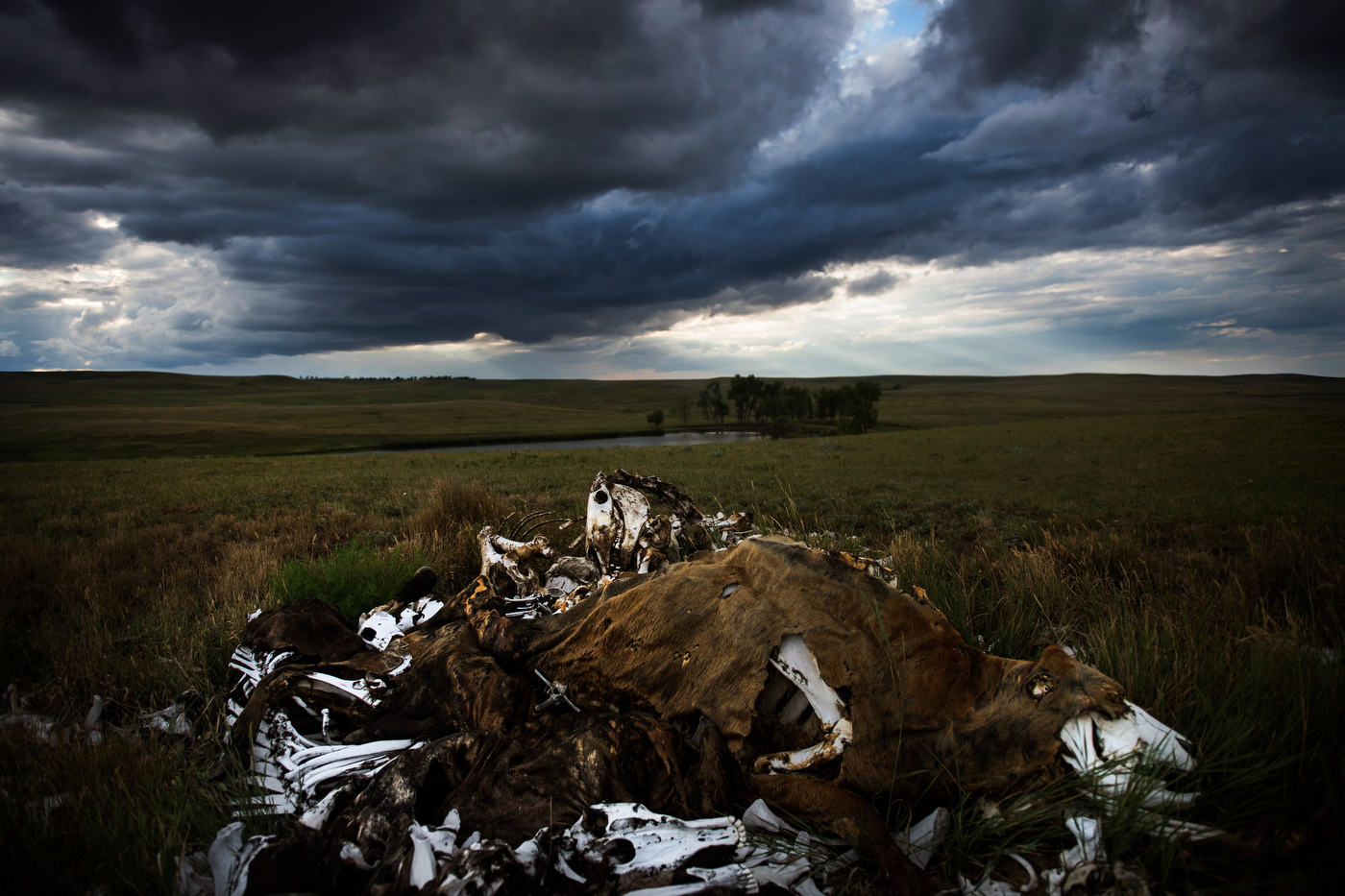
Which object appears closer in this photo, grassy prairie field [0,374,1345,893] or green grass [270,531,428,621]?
grassy prairie field [0,374,1345,893]

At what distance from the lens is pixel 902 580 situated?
4.45m

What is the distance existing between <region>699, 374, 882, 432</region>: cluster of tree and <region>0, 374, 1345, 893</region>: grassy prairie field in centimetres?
5450

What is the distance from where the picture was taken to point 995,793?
2.14 metres

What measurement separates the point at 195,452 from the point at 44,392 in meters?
110

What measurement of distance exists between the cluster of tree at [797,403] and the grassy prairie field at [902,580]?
54505 mm

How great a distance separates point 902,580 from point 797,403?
303 feet

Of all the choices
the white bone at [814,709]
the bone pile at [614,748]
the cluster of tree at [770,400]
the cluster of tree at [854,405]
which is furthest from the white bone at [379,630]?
the cluster of tree at [770,400]

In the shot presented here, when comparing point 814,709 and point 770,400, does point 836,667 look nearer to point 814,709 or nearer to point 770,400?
point 814,709

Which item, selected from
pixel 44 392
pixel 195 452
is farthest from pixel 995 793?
pixel 44 392

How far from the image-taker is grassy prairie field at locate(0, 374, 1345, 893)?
2027 mm

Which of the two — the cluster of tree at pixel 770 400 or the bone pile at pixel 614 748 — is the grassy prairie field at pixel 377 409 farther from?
the bone pile at pixel 614 748

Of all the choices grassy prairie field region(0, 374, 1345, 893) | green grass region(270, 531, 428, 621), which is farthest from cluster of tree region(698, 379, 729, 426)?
green grass region(270, 531, 428, 621)

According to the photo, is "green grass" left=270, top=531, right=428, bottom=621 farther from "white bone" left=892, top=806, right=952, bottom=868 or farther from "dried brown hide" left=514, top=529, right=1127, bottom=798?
"white bone" left=892, top=806, right=952, bottom=868

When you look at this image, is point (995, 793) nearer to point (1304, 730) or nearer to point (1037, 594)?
point (1304, 730)
